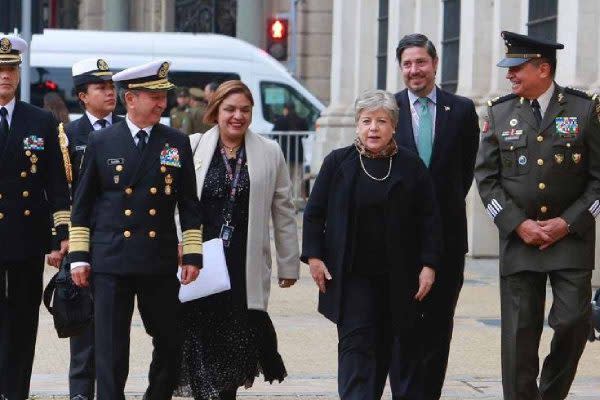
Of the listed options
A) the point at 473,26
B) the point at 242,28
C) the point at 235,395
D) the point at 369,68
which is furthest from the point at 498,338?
the point at 242,28

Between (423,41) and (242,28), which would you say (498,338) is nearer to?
(423,41)

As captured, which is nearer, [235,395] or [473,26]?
[235,395]

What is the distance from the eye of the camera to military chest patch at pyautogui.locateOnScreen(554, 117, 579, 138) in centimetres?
862

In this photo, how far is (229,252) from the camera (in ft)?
29.8

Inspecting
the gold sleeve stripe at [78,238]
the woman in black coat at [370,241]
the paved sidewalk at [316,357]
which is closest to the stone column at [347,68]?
the paved sidewalk at [316,357]

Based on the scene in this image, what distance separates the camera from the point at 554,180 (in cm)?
861

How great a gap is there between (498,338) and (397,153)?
4.04m

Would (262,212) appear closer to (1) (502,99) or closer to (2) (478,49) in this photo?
(1) (502,99)

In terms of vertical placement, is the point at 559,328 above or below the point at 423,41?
below

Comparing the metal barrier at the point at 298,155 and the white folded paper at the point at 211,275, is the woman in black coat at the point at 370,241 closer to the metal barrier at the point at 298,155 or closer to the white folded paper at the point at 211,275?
the white folded paper at the point at 211,275

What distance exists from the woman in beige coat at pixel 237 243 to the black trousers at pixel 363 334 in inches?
26.5

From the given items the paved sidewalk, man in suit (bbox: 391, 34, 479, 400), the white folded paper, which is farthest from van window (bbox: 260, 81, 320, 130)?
the white folded paper

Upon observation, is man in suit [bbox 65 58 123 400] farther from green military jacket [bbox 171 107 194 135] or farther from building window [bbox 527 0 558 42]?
green military jacket [bbox 171 107 194 135]

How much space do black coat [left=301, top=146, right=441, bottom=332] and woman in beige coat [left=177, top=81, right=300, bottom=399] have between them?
54 cm
